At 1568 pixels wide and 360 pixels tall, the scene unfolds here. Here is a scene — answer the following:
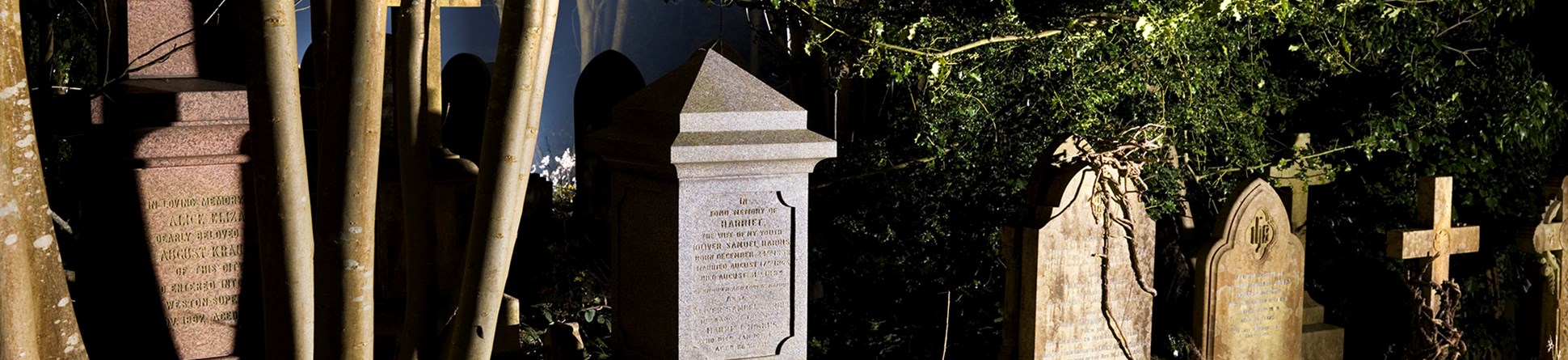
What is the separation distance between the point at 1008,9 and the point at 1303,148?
1.47 meters

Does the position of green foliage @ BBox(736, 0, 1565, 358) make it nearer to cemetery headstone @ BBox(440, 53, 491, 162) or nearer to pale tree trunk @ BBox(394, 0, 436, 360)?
pale tree trunk @ BBox(394, 0, 436, 360)

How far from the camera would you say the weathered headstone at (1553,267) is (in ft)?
16.9

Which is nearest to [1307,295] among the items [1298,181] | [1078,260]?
[1298,181]

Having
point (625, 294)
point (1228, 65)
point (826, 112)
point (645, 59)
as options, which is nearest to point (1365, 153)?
point (1228, 65)

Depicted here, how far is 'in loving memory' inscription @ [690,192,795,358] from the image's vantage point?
160 inches

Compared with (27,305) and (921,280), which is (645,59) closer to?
(921,280)

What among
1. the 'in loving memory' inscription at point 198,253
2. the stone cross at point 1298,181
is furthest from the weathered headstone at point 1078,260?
the 'in loving memory' inscription at point 198,253

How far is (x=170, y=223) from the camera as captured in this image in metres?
4.07

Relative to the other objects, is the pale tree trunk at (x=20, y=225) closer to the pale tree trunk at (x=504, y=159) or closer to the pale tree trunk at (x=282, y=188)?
the pale tree trunk at (x=282, y=188)

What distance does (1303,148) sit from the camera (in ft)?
18.6

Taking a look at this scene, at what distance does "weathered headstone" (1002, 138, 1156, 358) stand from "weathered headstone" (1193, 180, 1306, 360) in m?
0.22

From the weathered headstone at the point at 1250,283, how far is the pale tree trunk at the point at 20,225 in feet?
11.6

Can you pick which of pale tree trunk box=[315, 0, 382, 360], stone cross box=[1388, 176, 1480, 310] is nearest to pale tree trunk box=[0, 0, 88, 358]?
pale tree trunk box=[315, 0, 382, 360]

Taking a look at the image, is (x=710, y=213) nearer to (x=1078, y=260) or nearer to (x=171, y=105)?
(x=1078, y=260)
